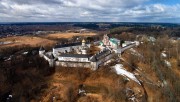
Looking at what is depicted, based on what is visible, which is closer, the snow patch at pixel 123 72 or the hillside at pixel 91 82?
the hillside at pixel 91 82

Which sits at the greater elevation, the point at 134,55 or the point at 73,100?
the point at 134,55

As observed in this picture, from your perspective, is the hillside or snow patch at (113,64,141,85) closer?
the hillside

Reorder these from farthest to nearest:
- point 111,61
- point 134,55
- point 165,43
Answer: point 165,43 < point 134,55 < point 111,61

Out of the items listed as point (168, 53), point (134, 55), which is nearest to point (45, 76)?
point (134, 55)

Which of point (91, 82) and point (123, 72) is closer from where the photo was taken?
point (91, 82)

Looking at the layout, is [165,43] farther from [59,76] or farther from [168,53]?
[59,76]

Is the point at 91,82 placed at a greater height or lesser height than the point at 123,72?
lesser

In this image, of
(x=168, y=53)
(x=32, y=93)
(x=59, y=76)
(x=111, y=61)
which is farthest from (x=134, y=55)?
(x=32, y=93)

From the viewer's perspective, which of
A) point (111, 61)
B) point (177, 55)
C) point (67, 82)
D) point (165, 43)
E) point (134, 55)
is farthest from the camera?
point (165, 43)

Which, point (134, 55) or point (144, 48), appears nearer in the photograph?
point (134, 55)
